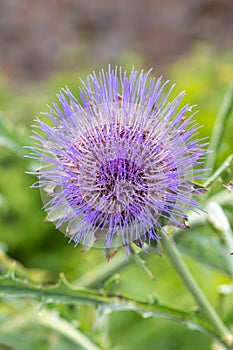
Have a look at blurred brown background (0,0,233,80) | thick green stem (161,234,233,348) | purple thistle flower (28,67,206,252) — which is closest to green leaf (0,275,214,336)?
thick green stem (161,234,233,348)

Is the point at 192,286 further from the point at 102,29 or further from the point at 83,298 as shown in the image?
the point at 102,29

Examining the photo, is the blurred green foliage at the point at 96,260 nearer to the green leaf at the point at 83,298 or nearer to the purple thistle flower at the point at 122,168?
the green leaf at the point at 83,298

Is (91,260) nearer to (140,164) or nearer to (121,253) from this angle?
(121,253)

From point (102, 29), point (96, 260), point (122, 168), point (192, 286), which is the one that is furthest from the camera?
point (102, 29)

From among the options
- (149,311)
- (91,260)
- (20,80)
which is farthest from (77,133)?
(20,80)

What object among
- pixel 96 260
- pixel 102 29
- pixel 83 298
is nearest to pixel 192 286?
pixel 83 298

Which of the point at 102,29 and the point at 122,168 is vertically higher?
the point at 102,29
